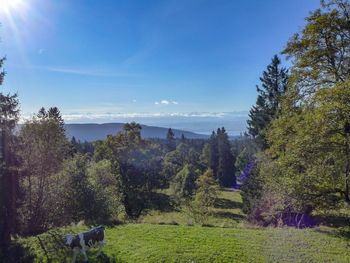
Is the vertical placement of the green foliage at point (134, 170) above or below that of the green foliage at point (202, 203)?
above

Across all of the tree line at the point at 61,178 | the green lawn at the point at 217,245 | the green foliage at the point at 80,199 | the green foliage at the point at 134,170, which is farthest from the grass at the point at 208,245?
the green foliage at the point at 134,170

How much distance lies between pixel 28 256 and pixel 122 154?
66.5 feet

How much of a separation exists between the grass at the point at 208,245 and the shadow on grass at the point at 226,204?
125 ft

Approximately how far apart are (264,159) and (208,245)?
46.6ft

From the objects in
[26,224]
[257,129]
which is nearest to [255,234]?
[26,224]

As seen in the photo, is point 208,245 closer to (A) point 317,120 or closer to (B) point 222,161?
(A) point 317,120

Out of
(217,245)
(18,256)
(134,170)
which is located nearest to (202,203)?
(134,170)

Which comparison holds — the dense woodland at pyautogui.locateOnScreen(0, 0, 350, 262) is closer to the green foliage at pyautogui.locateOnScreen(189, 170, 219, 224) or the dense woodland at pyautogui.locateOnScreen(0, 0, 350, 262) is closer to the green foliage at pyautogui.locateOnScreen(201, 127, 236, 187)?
the green foliage at pyautogui.locateOnScreen(189, 170, 219, 224)

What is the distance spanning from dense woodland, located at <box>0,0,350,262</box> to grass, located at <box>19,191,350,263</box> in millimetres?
1421

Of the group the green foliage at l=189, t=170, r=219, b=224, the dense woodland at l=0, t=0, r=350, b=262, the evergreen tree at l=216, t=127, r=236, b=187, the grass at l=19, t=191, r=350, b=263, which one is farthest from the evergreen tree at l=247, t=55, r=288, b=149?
the evergreen tree at l=216, t=127, r=236, b=187

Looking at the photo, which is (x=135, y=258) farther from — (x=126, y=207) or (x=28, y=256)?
(x=126, y=207)

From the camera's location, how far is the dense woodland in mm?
11907

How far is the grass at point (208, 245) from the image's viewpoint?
10914 mm

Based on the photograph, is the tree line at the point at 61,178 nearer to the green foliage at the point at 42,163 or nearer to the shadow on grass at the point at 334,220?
the green foliage at the point at 42,163
